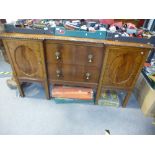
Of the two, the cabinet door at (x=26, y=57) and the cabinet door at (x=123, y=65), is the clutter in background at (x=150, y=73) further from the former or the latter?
the cabinet door at (x=26, y=57)

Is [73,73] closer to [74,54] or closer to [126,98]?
[74,54]

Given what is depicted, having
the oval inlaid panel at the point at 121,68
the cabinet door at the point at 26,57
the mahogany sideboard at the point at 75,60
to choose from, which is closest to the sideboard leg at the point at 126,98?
the mahogany sideboard at the point at 75,60

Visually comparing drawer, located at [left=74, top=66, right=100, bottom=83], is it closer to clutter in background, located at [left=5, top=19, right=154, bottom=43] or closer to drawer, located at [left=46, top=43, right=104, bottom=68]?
drawer, located at [left=46, top=43, right=104, bottom=68]

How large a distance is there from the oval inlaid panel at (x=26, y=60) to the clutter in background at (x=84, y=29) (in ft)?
0.61

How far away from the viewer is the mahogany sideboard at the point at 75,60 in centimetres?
132

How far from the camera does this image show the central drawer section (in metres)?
1.36

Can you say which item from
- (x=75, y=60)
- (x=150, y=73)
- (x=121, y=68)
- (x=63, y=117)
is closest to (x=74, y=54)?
(x=75, y=60)

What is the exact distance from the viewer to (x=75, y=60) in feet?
4.79

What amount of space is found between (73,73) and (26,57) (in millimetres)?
518

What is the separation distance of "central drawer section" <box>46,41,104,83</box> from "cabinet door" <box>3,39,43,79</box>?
96 millimetres

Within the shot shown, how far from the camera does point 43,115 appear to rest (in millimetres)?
1713

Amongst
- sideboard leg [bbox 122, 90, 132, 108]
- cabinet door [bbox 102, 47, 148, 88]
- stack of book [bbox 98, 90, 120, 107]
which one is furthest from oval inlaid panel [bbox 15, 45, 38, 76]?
sideboard leg [bbox 122, 90, 132, 108]

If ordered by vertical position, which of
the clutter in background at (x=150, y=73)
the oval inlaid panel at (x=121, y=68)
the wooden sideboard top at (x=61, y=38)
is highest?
the wooden sideboard top at (x=61, y=38)
